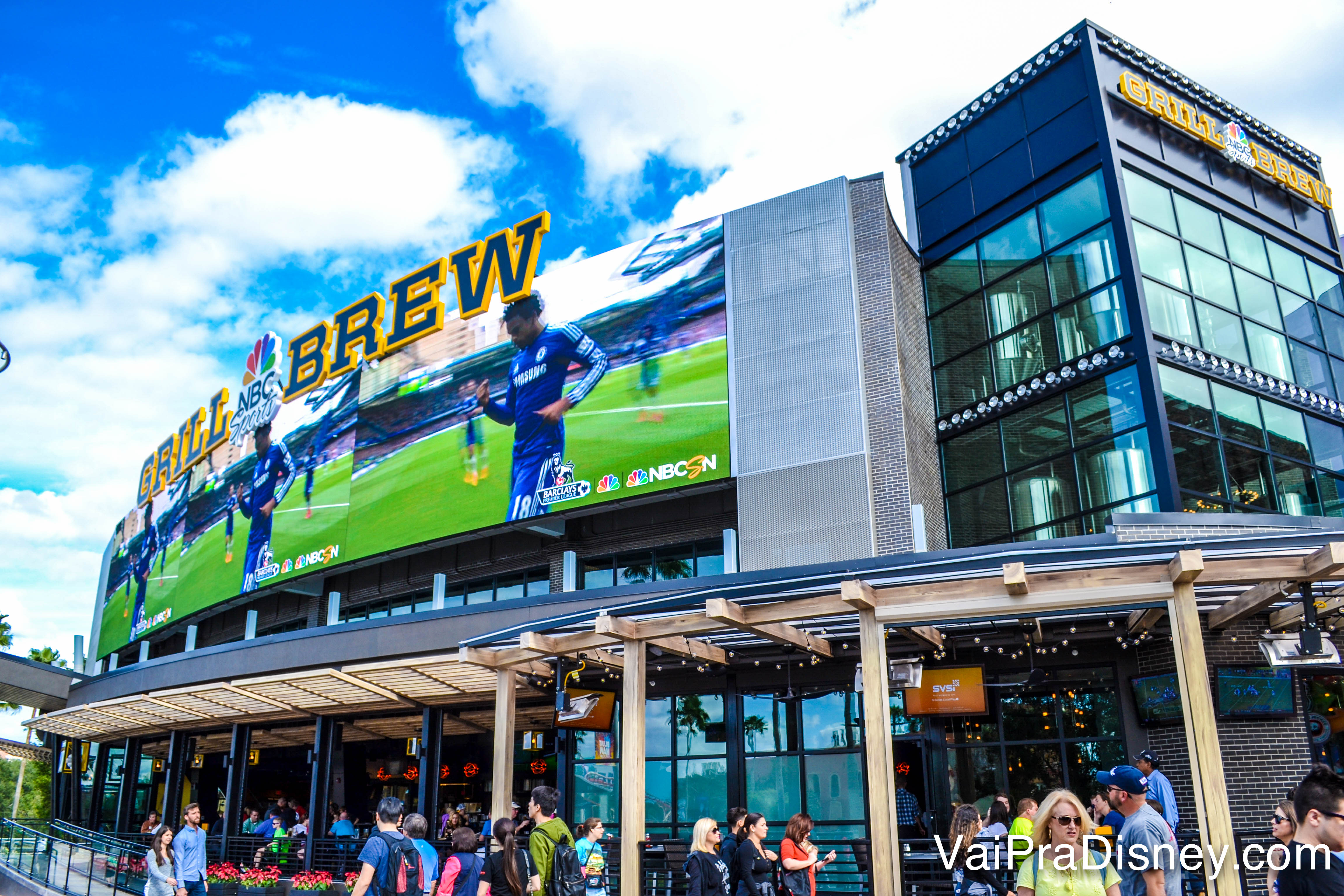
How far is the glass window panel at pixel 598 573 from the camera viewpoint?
2300 cm

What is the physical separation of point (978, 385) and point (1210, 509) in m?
4.83

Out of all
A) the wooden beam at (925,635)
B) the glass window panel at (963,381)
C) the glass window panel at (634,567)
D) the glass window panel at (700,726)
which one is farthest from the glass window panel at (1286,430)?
the glass window panel at (634,567)

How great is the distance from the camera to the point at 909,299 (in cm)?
2069

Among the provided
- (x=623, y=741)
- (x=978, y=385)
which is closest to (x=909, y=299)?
(x=978, y=385)

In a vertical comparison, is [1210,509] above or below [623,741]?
above

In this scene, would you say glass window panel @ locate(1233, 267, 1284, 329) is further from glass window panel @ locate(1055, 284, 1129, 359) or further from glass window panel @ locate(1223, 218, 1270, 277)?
glass window panel @ locate(1055, 284, 1129, 359)

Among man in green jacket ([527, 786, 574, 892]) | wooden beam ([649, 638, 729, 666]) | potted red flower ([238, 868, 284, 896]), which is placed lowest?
potted red flower ([238, 868, 284, 896])

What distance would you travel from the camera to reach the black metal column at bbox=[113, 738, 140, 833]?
107 feet

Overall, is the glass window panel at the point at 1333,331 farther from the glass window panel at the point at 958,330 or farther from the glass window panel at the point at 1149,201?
the glass window panel at the point at 958,330

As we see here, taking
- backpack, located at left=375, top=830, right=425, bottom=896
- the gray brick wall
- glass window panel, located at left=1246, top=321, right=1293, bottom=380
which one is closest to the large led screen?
the gray brick wall

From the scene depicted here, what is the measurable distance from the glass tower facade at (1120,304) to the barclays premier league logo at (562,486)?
727cm

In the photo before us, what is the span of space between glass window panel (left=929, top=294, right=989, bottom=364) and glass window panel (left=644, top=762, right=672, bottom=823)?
9662mm

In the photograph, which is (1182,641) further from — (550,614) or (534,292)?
(534,292)

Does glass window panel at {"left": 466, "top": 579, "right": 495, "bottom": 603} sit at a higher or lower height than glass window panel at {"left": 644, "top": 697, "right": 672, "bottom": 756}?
higher
